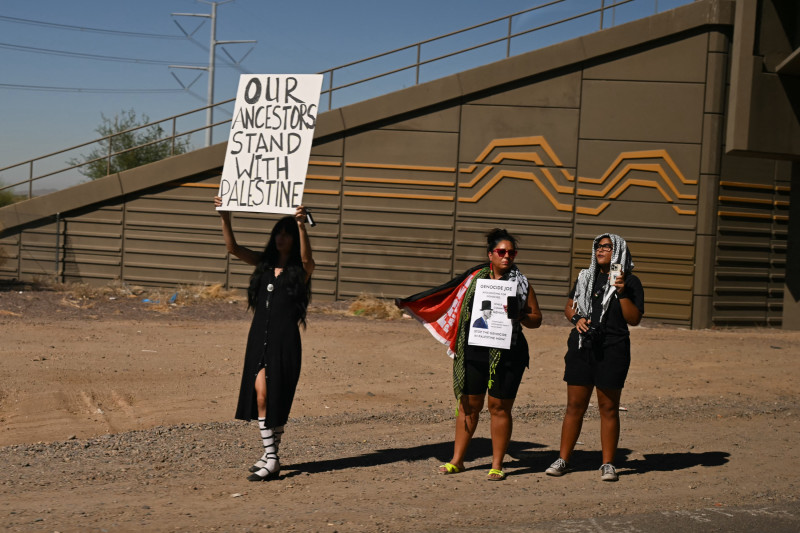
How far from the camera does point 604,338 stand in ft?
23.3

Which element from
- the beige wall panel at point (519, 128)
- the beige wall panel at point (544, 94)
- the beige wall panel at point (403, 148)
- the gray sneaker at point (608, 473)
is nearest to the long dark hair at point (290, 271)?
the gray sneaker at point (608, 473)

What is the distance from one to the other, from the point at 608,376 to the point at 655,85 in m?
13.6

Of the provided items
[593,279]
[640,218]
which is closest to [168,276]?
[640,218]

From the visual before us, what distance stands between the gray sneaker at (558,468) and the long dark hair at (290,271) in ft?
7.78

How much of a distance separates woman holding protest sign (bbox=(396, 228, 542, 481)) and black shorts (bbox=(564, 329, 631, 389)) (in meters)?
0.45

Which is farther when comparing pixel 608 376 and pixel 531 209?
pixel 531 209

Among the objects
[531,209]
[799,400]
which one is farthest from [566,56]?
[799,400]

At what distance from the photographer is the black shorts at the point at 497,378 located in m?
6.93

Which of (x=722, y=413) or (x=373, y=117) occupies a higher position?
(x=373, y=117)

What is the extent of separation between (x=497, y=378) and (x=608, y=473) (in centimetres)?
122

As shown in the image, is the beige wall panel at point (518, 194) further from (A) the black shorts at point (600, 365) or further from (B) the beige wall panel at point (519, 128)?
(A) the black shorts at point (600, 365)

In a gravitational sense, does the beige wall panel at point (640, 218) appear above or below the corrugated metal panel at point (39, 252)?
above

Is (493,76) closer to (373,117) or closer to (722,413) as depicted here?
(373,117)

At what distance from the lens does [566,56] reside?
19.3m
